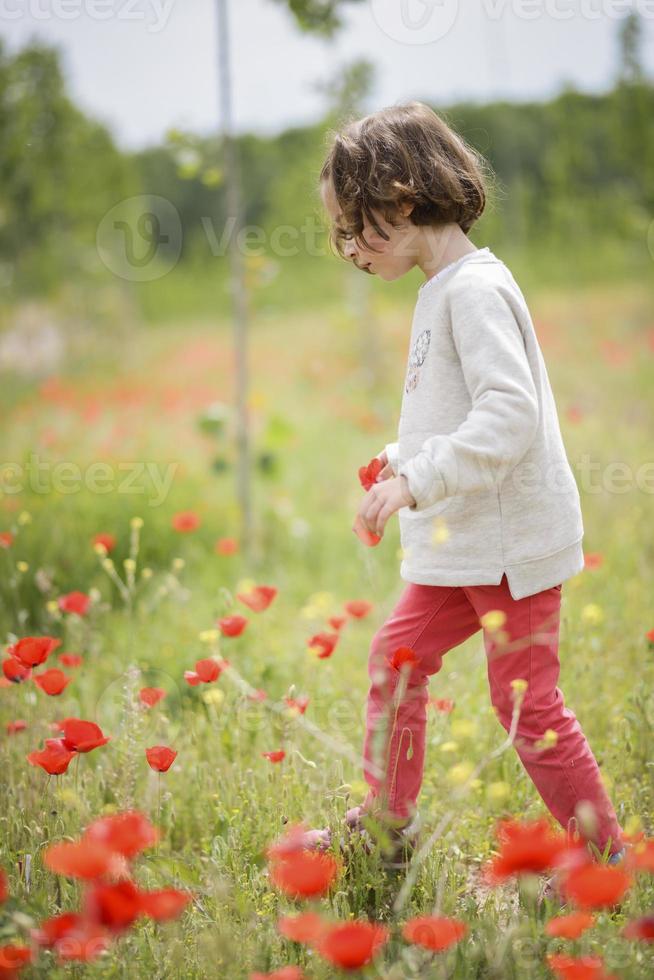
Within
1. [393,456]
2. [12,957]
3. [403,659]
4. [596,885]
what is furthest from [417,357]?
[12,957]

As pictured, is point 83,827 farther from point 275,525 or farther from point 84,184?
point 84,184

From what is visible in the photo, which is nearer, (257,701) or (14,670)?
(14,670)

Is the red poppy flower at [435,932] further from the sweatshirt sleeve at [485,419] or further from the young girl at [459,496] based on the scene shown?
the sweatshirt sleeve at [485,419]

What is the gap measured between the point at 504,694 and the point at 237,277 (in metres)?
2.59

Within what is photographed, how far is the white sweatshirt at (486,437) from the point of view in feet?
4.61

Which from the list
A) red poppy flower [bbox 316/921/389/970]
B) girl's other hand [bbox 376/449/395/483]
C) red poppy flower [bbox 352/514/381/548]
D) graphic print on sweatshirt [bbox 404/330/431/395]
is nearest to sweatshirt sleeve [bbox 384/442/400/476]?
girl's other hand [bbox 376/449/395/483]

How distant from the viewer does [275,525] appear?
13.5 feet

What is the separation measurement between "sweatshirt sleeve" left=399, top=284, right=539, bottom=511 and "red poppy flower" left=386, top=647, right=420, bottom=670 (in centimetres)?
29

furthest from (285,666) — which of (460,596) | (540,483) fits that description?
(540,483)

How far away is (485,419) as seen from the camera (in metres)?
1.39

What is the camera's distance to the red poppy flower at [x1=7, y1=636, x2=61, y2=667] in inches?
63.6

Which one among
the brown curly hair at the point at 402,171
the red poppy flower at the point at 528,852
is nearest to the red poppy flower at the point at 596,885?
the red poppy flower at the point at 528,852

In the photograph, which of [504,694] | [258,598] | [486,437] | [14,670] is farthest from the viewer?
[258,598]

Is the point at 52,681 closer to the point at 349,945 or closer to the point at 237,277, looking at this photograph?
the point at 349,945
